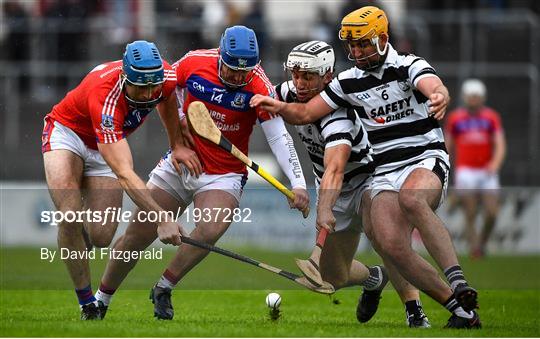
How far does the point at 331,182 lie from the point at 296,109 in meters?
0.60

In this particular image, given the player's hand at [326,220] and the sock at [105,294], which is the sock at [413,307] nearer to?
the player's hand at [326,220]

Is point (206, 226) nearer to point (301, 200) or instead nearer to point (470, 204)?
point (301, 200)

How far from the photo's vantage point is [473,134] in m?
17.0

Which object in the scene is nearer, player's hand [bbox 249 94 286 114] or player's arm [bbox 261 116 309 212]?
player's hand [bbox 249 94 286 114]

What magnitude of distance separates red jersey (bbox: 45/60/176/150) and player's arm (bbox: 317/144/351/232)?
49.4 inches

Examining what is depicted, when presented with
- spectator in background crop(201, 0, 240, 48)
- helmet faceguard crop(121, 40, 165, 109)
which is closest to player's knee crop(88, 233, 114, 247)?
helmet faceguard crop(121, 40, 165, 109)

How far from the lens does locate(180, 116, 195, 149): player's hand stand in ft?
30.6

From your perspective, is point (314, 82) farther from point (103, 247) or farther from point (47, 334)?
point (47, 334)

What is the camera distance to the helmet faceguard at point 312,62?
8.75 m

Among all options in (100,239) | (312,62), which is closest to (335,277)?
(312,62)

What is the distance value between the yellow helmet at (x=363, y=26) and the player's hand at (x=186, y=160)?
56.8 inches

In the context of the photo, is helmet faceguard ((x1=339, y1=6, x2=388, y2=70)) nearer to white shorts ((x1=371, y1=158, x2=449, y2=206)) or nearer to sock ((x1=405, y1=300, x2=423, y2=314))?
white shorts ((x1=371, y1=158, x2=449, y2=206))

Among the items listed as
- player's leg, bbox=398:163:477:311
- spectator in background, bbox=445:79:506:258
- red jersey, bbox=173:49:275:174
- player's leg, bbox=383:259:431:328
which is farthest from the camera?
spectator in background, bbox=445:79:506:258

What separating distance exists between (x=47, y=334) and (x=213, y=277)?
4.50 metres
